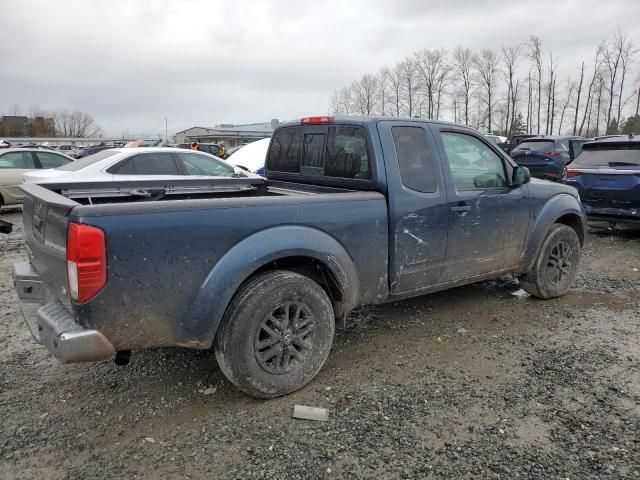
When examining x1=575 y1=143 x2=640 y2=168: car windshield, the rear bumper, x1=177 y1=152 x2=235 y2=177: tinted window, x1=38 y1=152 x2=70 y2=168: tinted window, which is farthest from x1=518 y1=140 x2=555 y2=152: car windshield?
x1=38 y1=152 x2=70 y2=168: tinted window

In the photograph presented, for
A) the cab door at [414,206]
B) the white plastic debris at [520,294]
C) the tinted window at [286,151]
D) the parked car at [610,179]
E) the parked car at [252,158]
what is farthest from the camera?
the parked car at [252,158]

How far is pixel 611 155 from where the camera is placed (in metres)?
8.48

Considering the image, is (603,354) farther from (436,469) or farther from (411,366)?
(436,469)

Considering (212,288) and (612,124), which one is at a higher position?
(612,124)

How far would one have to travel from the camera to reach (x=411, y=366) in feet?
12.5

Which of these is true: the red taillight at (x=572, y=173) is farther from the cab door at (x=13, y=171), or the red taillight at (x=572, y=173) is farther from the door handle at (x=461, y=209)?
the cab door at (x=13, y=171)

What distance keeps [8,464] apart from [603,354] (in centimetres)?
418

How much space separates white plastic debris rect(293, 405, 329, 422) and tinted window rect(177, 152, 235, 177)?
6258 mm

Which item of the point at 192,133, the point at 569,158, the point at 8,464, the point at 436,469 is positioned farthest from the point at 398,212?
the point at 192,133

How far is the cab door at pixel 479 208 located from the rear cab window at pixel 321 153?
2.48ft

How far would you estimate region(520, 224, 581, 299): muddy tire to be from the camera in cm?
518

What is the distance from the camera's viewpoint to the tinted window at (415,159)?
3.98 m

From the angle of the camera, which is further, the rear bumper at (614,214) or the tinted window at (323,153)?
the rear bumper at (614,214)

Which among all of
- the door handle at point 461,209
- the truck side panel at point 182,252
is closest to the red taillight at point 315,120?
the truck side panel at point 182,252
